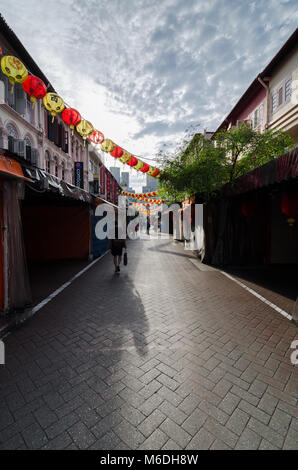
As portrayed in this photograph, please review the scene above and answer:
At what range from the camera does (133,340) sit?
11.4 feet

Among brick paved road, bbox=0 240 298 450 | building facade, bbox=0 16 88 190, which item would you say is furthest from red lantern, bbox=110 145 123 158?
brick paved road, bbox=0 240 298 450

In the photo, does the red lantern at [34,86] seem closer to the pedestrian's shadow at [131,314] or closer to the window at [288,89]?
the pedestrian's shadow at [131,314]

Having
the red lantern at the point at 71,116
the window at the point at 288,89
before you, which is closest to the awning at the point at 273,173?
the red lantern at the point at 71,116

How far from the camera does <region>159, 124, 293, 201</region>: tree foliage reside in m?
8.33

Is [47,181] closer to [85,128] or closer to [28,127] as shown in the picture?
[85,128]

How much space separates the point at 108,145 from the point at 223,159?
204 inches

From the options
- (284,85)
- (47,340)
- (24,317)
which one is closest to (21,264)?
(24,317)

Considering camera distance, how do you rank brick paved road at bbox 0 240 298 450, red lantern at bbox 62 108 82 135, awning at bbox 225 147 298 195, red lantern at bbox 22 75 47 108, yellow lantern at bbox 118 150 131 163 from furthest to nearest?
yellow lantern at bbox 118 150 131 163, red lantern at bbox 62 108 82 135, red lantern at bbox 22 75 47 108, awning at bbox 225 147 298 195, brick paved road at bbox 0 240 298 450

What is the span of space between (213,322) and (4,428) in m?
3.54

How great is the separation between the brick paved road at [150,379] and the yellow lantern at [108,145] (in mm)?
6886

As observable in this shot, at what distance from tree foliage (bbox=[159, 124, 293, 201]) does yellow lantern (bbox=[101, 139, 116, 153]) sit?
283cm

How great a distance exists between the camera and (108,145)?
8945 mm

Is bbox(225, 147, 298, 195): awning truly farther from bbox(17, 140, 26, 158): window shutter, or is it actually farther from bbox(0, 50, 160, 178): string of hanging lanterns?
bbox(17, 140, 26, 158): window shutter

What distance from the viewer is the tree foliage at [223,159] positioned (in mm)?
8330
